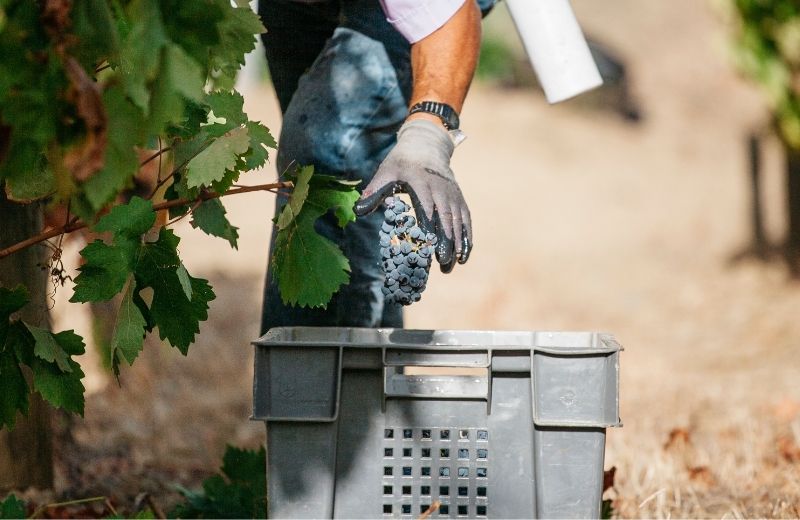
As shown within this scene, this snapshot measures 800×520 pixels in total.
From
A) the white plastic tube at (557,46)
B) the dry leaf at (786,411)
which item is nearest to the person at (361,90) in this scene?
the white plastic tube at (557,46)

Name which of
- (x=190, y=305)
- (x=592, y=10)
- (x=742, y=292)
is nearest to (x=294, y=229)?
(x=190, y=305)

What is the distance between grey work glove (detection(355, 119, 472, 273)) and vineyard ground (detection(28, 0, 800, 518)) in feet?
2.61

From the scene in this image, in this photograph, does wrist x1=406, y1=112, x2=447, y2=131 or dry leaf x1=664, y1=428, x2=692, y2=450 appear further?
dry leaf x1=664, y1=428, x2=692, y2=450

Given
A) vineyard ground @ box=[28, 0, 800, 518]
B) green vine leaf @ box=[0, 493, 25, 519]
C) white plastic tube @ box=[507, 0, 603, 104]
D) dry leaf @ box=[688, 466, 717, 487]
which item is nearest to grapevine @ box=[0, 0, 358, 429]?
green vine leaf @ box=[0, 493, 25, 519]

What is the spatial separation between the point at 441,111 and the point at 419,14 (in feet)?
0.63

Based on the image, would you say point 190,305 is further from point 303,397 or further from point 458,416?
point 458,416

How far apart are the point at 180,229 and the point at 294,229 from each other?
224 inches

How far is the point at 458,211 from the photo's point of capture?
1514 mm

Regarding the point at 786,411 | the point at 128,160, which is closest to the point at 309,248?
the point at 128,160

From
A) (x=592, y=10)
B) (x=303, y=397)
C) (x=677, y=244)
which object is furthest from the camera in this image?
(x=592, y=10)

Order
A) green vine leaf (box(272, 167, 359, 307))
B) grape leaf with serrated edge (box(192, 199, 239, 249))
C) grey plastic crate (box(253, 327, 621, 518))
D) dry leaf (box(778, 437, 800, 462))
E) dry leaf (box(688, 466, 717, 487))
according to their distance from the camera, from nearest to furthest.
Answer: grey plastic crate (box(253, 327, 621, 518)) < green vine leaf (box(272, 167, 359, 307)) < grape leaf with serrated edge (box(192, 199, 239, 249)) < dry leaf (box(688, 466, 717, 487)) < dry leaf (box(778, 437, 800, 462))

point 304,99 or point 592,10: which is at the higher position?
point 592,10

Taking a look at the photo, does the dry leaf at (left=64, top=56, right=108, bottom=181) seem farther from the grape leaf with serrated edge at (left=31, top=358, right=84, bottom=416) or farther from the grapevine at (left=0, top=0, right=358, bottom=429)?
the grape leaf with serrated edge at (left=31, top=358, right=84, bottom=416)

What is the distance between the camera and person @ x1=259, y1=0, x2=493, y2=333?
1720mm
